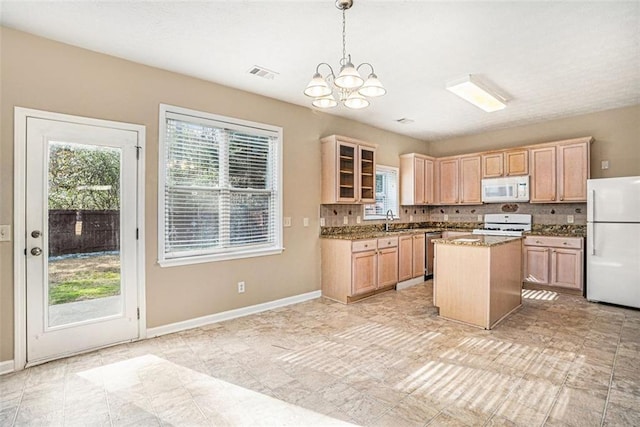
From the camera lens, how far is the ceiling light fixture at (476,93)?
142 inches

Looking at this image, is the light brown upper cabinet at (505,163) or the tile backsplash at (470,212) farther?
the light brown upper cabinet at (505,163)

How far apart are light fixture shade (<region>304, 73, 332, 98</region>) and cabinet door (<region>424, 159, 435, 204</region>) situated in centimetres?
451

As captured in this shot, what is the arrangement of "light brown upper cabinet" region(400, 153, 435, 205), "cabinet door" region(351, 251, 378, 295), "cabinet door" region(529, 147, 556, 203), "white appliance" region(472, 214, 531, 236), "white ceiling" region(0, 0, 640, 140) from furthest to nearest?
"light brown upper cabinet" region(400, 153, 435, 205), "white appliance" region(472, 214, 531, 236), "cabinet door" region(529, 147, 556, 203), "cabinet door" region(351, 251, 378, 295), "white ceiling" region(0, 0, 640, 140)

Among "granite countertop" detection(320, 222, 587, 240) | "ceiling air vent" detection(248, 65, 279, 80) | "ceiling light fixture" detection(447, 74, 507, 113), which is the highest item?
"ceiling air vent" detection(248, 65, 279, 80)

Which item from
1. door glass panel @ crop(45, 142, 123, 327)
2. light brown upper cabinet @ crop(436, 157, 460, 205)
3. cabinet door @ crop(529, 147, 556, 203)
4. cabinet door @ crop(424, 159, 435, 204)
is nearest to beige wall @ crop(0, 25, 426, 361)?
door glass panel @ crop(45, 142, 123, 327)

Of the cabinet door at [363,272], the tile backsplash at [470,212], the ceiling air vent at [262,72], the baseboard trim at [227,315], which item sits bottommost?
the baseboard trim at [227,315]

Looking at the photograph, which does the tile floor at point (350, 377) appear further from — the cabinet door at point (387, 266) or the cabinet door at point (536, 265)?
the cabinet door at point (536, 265)

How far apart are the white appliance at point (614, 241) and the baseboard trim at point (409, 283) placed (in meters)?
2.29

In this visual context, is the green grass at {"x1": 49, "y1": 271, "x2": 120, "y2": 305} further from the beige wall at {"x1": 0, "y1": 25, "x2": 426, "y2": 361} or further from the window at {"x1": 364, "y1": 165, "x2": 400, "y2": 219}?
the window at {"x1": 364, "y1": 165, "x2": 400, "y2": 219}

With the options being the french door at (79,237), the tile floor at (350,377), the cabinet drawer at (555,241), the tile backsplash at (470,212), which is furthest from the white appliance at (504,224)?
the french door at (79,237)

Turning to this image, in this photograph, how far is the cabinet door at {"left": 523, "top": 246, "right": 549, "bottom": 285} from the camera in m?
5.02

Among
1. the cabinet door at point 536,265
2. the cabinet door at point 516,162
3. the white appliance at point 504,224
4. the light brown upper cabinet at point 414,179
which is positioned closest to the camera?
the cabinet door at point 536,265

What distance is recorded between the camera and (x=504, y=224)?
19.3ft

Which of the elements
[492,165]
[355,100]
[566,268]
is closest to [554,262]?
[566,268]
